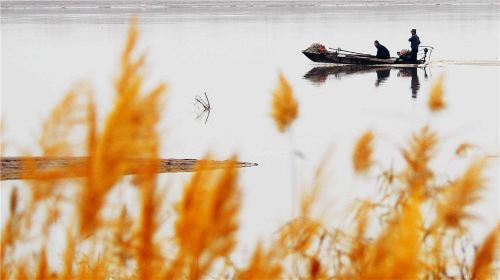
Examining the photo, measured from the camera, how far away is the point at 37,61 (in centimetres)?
3519

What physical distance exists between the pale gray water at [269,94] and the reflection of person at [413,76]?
0.04 metres

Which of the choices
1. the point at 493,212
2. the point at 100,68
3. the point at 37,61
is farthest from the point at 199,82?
the point at 493,212

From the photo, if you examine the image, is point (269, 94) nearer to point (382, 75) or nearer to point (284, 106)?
point (284, 106)

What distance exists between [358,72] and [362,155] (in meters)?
32.0

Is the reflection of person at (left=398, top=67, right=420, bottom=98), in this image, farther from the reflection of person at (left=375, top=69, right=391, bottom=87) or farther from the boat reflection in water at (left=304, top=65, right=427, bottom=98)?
the reflection of person at (left=375, top=69, right=391, bottom=87)

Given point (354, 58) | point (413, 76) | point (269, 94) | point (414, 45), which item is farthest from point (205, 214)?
point (354, 58)

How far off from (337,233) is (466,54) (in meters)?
39.3

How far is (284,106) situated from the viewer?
327cm

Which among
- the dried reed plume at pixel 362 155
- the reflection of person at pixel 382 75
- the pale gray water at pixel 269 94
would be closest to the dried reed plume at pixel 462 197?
the dried reed plume at pixel 362 155

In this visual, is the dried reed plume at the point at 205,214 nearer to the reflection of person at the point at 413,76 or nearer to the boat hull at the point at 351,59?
the reflection of person at the point at 413,76

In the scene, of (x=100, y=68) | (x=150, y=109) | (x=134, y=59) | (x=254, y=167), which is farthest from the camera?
(x=100, y=68)

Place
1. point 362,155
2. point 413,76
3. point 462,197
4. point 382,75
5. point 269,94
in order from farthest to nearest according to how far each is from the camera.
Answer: point 382,75, point 413,76, point 269,94, point 362,155, point 462,197

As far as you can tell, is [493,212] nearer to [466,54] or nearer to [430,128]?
[430,128]

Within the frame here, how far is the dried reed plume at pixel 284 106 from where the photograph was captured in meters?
3.21
